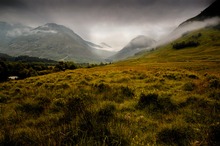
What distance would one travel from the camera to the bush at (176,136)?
18.7 feet

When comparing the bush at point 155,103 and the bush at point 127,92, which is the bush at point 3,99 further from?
the bush at point 155,103

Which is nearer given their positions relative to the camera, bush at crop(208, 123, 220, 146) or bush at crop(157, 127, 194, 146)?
bush at crop(208, 123, 220, 146)

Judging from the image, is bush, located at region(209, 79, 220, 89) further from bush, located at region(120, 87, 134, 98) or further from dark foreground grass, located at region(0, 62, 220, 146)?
bush, located at region(120, 87, 134, 98)

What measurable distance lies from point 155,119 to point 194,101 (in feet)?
11.1

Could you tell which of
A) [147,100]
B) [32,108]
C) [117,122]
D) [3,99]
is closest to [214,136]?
[117,122]

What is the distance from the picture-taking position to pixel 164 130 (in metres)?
6.34

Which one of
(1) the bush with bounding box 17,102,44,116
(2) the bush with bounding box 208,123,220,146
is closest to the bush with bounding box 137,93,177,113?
(2) the bush with bounding box 208,123,220,146

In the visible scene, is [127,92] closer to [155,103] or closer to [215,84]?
[155,103]

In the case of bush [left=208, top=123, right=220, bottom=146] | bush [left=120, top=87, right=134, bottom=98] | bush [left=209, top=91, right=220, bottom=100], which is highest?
bush [left=120, top=87, right=134, bottom=98]

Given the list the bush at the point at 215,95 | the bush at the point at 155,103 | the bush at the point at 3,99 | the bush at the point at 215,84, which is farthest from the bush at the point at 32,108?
the bush at the point at 215,84

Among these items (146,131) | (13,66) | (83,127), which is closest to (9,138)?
(83,127)

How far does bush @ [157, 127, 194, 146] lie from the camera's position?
5715 millimetres

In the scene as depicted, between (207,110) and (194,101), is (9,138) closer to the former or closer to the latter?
(207,110)

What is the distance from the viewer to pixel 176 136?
603 centimetres
